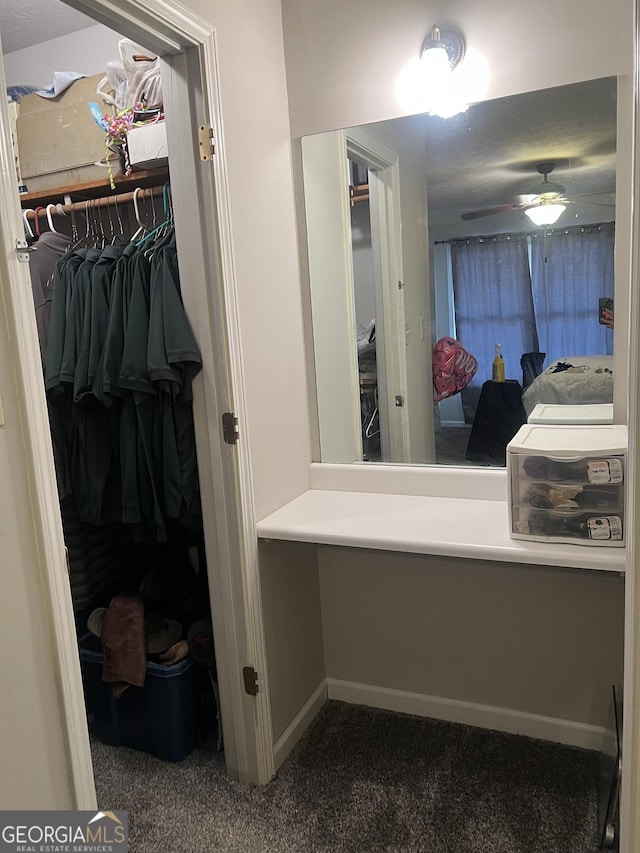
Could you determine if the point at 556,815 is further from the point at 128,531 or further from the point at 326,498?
the point at 128,531

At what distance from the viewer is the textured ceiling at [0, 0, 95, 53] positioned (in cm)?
247

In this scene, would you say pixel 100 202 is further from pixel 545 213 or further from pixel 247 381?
pixel 545 213

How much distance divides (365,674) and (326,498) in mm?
738

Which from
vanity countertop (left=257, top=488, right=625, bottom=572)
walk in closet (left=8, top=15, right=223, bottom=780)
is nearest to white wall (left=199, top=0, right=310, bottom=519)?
vanity countertop (left=257, top=488, right=625, bottom=572)

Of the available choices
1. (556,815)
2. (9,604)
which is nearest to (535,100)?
(9,604)

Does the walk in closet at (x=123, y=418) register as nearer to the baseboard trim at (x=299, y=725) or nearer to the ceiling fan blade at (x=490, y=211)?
the baseboard trim at (x=299, y=725)

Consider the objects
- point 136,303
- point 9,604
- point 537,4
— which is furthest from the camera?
point 136,303

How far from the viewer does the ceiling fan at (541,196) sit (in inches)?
76.1

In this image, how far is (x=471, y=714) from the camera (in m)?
2.29

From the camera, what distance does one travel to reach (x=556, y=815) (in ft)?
6.14

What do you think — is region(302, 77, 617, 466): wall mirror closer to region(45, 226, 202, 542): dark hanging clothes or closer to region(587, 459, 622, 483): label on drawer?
region(587, 459, 622, 483): label on drawer

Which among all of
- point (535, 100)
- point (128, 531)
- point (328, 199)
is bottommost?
point (128, 531)

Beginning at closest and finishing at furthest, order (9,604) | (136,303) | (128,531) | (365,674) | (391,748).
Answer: (9,604), (136,303), (391,748), (365,674), (128,531)

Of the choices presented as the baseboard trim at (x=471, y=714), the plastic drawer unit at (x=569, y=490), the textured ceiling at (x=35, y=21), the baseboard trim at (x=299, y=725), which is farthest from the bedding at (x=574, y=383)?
the textured ceiling at (x=35, y=21)
